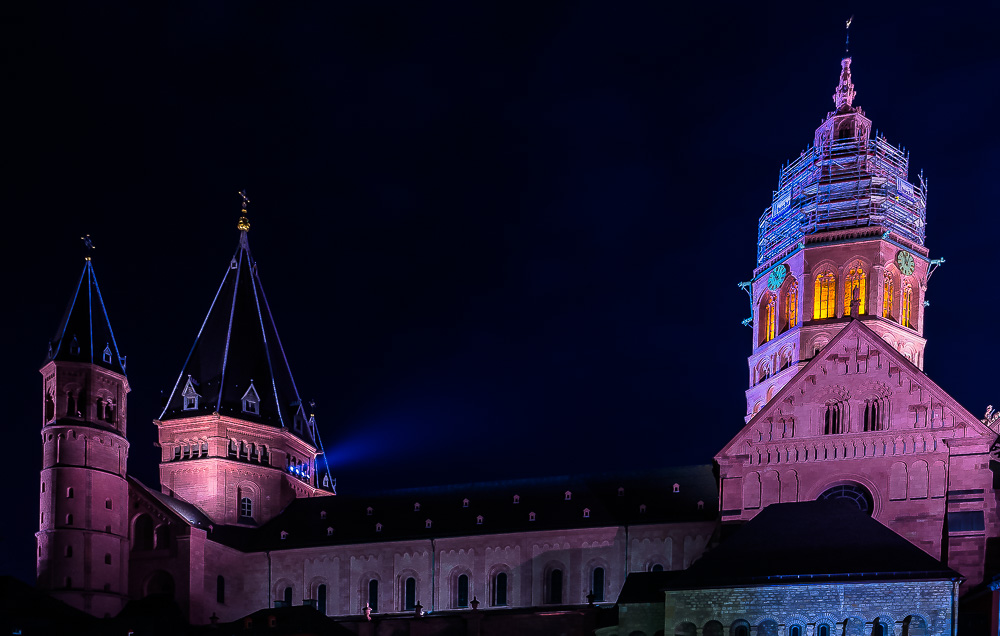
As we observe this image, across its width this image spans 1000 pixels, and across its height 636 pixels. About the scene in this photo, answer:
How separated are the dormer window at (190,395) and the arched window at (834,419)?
1623 inches

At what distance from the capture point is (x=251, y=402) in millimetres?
90438

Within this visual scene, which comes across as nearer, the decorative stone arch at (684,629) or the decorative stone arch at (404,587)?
the decorative stone arch at (684,629)

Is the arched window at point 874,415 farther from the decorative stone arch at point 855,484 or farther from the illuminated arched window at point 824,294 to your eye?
the illuminated arched window at point 824,294

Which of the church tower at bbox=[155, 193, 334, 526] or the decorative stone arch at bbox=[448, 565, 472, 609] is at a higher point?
the church tower at bbox=[155, 193, 334, 526]

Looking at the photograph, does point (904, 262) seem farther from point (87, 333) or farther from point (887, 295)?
point (87, 333)

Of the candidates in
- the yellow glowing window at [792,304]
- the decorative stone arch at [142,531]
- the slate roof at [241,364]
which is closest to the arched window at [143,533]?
the decorative stone arch at [142,531]

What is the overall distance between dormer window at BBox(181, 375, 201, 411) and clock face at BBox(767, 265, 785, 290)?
36.6m

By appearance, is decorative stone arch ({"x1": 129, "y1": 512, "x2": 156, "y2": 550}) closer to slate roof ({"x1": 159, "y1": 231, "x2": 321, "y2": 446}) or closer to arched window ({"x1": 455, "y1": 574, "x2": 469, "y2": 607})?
slate roof ({"x1": 159, "y1": 231, "x2": 321, "y2": 446})

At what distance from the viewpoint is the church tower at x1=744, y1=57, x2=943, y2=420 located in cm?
7925

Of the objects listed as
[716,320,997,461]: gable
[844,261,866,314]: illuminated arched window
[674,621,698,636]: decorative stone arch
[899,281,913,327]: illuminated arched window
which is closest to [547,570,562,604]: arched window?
[716,320,997,461]: gable

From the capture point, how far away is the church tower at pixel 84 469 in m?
77.8

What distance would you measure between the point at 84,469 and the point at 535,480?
26.0 m

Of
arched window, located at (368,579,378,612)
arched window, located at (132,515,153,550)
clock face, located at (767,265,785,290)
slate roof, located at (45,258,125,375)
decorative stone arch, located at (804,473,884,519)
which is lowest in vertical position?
arched window, located at (368,579,378,612)

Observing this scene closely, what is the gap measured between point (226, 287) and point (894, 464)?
49.2m
